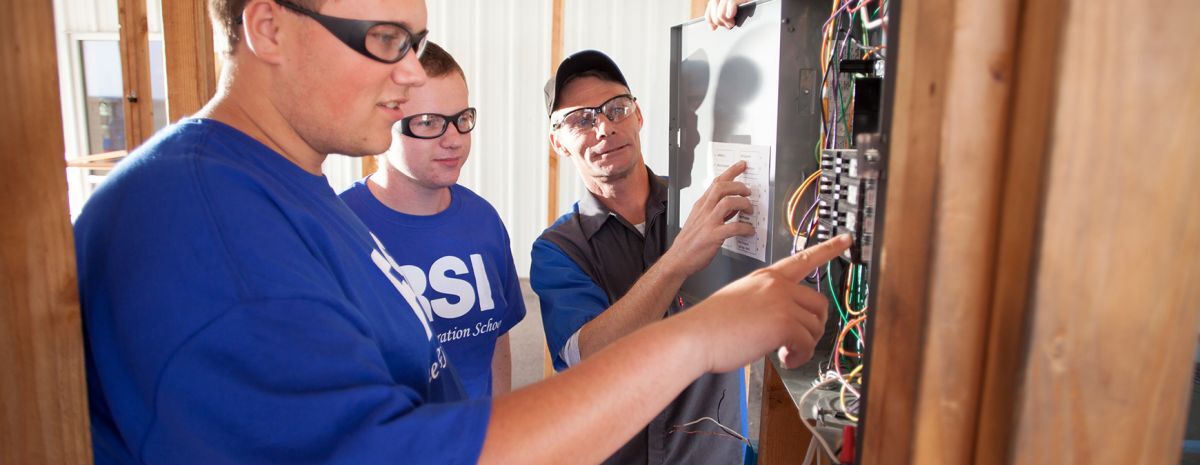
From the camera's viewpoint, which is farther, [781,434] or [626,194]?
[626,194]

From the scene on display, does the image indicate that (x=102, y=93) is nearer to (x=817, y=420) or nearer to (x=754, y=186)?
(x=754, y=186)

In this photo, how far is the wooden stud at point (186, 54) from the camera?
146 centimetres

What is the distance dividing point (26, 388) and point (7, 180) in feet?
0.51

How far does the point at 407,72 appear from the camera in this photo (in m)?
0.81

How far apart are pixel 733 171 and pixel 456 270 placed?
0.72m

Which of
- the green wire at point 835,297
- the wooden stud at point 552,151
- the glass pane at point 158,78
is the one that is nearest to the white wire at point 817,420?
the green wire at point 835,297

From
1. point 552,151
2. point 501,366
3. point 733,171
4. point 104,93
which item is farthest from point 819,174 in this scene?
point 104,93

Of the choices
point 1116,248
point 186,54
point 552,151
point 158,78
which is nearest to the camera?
point 1116,248

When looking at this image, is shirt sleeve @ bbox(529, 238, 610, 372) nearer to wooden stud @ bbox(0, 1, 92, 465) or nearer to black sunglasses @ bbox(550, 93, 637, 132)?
black sunglasses @ bbox(550, 93, 637, 132)

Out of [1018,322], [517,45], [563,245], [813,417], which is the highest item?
[517,45]

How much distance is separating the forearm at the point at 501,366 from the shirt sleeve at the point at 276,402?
1.33m

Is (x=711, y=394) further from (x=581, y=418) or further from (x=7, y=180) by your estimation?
(x=7, y=180)

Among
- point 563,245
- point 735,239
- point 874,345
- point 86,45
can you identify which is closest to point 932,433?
point 874,345

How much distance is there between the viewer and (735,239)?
1317mm
